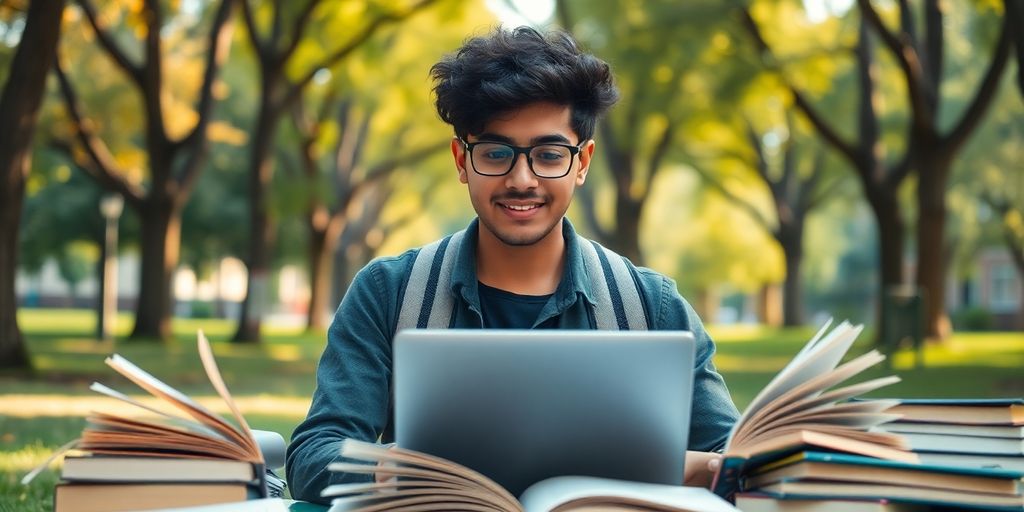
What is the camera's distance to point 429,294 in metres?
3.29

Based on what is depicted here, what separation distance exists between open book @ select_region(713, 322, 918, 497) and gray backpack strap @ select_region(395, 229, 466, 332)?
0.98 meters

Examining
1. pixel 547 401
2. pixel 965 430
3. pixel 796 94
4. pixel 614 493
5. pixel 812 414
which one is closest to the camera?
pixel 614 493

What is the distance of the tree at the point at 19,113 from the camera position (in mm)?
14164

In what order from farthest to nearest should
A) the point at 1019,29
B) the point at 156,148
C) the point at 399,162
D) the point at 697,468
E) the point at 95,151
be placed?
the point at 399,162, the point at 156,148, the point at 95,151, the point at 1019,29, the point at 697,468

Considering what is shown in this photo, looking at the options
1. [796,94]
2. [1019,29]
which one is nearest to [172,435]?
[1019,29]

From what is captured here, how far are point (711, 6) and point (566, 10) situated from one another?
19.0 ft

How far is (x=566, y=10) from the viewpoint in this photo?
1028 inches

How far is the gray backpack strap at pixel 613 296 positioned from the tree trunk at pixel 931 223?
1923 centimetres

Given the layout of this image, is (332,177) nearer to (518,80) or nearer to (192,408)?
(518,80)

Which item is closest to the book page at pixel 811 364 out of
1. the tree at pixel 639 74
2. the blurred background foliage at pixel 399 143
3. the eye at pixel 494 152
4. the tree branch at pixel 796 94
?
the eye at pixel 494 152

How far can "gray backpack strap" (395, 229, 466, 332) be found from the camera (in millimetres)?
3264

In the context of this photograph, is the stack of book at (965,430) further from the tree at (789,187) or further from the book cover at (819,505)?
the tree at (789,187)

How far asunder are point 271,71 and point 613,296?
20428 mm

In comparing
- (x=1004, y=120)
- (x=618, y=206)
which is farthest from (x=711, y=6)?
(x=1004, y=120)
